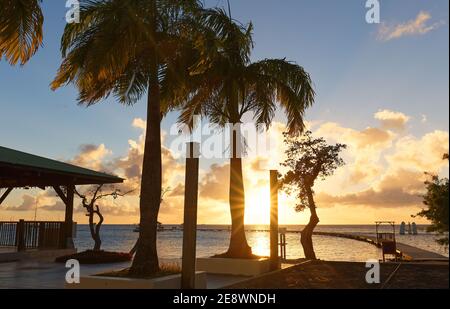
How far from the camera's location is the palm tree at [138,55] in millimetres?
11005

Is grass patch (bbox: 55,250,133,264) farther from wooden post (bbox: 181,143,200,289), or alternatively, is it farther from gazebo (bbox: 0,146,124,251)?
wooden post (bbox: 181,143,200,289)

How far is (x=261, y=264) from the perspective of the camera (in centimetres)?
1583

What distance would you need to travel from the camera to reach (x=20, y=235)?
2052cm

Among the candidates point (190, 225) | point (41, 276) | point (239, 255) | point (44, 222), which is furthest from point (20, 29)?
point (44, 222)

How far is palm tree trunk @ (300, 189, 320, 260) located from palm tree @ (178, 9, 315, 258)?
9.56 metres

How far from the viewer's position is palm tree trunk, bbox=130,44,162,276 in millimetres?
11383

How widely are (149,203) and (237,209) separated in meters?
6.49

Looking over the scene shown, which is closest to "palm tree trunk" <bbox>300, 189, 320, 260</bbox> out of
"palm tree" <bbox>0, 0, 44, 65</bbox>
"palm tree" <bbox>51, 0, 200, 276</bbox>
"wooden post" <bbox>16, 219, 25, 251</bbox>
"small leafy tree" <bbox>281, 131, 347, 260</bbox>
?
"small leafy tree" <bbox>281, 131, 347, 260</bbox>

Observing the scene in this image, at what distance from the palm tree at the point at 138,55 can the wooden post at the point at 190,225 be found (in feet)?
4.03

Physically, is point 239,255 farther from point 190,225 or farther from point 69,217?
point 69,217

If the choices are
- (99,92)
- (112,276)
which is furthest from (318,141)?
(112,276)

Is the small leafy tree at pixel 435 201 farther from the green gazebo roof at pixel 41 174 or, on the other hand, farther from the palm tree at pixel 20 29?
the green gazebo roof at pixel 41 174

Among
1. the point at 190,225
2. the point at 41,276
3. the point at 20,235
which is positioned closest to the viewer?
the point at 190,225

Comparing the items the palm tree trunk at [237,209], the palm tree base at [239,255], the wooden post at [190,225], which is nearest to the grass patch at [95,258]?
the palm tree base at [239,255]
